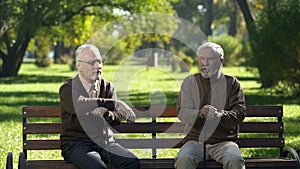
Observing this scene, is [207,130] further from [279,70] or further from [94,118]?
[279,70]

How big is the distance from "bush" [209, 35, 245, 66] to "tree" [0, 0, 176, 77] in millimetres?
15091

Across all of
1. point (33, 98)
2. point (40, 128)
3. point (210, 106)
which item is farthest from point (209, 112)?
point (33, 98)

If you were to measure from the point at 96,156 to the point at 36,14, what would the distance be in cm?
2805

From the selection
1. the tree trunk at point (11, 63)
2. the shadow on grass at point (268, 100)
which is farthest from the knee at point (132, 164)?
the tree trunk at point (11, 63)

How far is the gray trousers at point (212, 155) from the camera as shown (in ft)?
22.1

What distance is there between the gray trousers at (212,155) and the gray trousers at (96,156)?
395mm

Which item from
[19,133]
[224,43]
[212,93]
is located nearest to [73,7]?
[224,43]

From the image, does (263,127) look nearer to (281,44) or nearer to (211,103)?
(211,103)

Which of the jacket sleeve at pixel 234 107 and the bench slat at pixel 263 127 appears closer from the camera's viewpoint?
the jacket sleeve at pixel 234 107

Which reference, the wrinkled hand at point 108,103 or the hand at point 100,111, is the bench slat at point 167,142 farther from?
the hand at point 100,111

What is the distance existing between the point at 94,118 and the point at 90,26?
36.0 metres

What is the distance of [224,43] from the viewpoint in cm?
5178

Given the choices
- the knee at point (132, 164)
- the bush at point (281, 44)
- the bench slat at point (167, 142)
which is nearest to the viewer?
the knee at point (132, 164)

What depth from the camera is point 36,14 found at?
1341 inches
